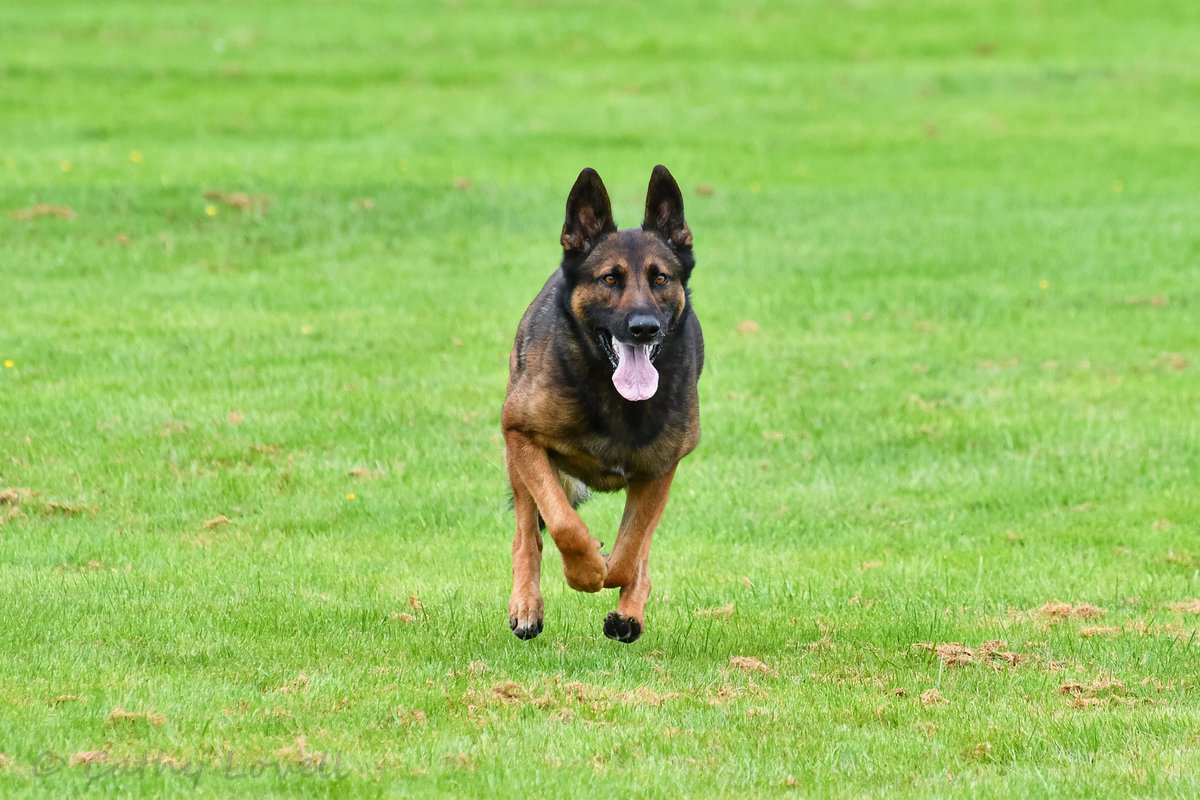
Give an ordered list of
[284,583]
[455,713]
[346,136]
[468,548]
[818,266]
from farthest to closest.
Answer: [346,136] < [818,266] < [468,548] < [284,583] < [455,713]

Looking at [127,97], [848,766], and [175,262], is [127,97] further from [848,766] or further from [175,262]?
[848,766]

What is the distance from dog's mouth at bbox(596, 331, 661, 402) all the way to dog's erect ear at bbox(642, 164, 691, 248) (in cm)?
72

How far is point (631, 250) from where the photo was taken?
783cm

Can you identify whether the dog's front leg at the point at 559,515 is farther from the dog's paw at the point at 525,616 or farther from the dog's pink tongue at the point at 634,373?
the dog's pink tongue at the point at 634,373

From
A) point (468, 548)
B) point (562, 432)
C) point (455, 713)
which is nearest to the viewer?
point (455, 713)

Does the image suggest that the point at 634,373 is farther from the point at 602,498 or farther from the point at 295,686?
the point at 602,498

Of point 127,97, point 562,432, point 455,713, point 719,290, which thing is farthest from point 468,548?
point 127,97

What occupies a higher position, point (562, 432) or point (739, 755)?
→ point (562, 432)

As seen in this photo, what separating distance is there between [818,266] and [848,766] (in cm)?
1378

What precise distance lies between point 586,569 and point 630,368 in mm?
980

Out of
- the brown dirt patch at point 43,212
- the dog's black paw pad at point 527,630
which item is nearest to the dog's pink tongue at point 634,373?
the dog's black paw pad at point 527,630

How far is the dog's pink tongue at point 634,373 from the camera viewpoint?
25.1 ft

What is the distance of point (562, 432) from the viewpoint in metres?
7.82

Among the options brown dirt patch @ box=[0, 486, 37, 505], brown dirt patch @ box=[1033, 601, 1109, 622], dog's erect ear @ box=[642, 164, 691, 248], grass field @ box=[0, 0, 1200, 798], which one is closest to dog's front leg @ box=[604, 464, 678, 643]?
grass field @ box=[0, 0, 1200, 798]
